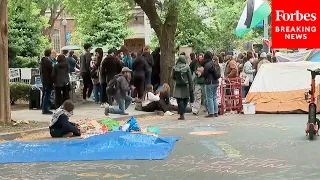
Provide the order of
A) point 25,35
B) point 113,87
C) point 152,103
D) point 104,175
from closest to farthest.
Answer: point 104,175 < point 113,87 < point 152,103 < point 25,35

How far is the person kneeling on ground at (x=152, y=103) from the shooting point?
1850cm

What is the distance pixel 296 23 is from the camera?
705cm

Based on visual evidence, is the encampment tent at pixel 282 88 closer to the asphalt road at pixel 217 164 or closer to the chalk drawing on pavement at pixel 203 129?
the chalk drawing on pavement at pixel 203 129

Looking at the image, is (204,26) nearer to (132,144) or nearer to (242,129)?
(242,129)

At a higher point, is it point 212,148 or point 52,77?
point 52,77

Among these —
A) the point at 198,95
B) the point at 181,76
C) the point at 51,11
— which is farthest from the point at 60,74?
the point at 51,11

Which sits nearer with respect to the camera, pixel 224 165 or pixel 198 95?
pixel 224 165

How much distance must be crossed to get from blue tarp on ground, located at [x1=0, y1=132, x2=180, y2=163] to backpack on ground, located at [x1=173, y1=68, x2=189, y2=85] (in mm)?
4293

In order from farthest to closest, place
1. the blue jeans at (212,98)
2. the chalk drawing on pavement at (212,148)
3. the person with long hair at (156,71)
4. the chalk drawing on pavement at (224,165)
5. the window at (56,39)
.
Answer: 1. the window at (56,39)
2. the person with long hair at (156,71)
3. the blue jeans at (212,98)
4. the chalk drawing on pavement at (212,148)
5. the chalk drawing on pavement at (224,165)

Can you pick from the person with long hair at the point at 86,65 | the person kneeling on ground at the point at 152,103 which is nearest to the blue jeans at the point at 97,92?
the person with long hair at the point at 86,65

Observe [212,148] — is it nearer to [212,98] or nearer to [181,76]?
[181,76]

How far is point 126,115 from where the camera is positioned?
58.0ft

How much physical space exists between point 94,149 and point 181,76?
5931mm

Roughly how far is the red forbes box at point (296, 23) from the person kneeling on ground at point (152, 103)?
36.7ft
